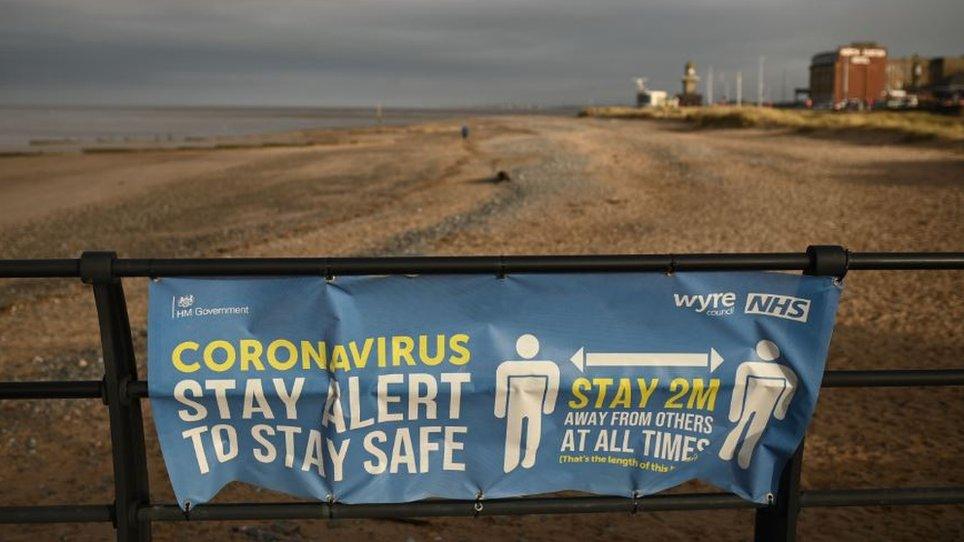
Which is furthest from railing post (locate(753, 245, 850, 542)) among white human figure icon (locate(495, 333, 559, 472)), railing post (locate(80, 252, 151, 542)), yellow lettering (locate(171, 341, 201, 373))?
railing post (locate(80, 252, 151, 542))

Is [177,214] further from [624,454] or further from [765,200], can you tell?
[624,454]

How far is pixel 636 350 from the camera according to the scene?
2.75 m

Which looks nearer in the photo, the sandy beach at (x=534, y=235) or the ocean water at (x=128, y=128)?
the sandy beach at (x=534, y=235)

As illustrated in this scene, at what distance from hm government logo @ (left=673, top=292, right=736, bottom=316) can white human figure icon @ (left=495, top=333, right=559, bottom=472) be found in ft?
1.64

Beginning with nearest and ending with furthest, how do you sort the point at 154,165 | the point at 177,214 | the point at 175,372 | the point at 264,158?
1. the point at 175,372
2. the point at 177,214
3. the point at 154,165
4. the point at 264,158

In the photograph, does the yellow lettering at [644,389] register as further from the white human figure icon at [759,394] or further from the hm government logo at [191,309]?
the hm government logo at [191,309]

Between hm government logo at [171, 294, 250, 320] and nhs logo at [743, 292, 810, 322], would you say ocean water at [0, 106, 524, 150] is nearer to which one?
hm government logo at [171, 294, 250, 320]

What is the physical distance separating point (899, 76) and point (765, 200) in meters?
159

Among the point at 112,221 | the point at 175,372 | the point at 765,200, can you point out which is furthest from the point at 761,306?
the point at 112,221

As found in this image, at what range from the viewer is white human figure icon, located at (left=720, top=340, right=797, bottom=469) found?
277 centimetres

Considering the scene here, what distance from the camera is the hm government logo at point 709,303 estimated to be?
2.74 metres

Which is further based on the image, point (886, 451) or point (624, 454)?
point (886, 451)

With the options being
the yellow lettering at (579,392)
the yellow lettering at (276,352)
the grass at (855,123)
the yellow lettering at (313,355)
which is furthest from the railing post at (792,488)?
the grass at (855,123)

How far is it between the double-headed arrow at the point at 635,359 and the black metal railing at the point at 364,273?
298 millimetres
